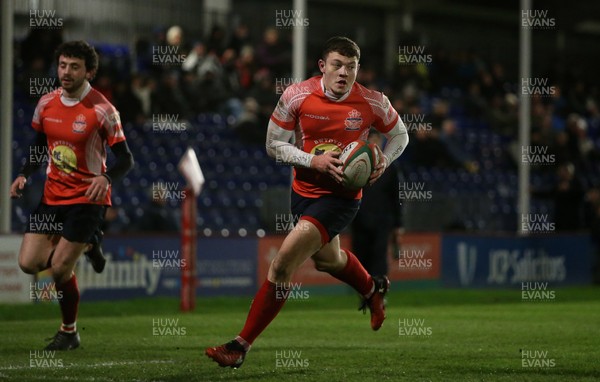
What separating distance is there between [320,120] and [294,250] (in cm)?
102

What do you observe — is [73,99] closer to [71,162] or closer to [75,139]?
[75,139]

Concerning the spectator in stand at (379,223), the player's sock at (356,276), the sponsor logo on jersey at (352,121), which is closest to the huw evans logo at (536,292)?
the spectator in stand at (379,223)

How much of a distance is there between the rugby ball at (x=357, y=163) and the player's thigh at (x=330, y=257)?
0.59 metres

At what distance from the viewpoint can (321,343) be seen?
35.9 ft

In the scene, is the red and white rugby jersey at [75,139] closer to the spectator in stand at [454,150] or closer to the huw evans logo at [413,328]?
the huw evans logo at [413,328]

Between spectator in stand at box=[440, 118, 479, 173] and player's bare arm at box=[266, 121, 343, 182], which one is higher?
spectator in stand at box=[440, 118, 479, 173]

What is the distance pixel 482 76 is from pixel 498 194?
510 centimetres

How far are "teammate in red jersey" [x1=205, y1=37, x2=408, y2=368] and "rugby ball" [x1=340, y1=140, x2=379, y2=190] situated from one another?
0.07 metres

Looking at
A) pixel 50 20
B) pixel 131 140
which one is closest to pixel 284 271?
pixel 131 140

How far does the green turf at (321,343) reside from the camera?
847 cm

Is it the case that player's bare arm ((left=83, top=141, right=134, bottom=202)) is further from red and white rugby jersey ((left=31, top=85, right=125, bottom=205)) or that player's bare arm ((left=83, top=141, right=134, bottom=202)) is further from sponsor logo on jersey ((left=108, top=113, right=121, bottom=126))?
sponsor logo on jersey ((left=108, top=113, right=121, bottom=126))

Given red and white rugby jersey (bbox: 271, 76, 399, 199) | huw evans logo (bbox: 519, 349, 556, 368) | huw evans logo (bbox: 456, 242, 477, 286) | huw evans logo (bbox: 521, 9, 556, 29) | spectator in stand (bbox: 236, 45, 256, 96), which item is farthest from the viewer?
huw evans logo (bbox: 521, 9, 556, 29)

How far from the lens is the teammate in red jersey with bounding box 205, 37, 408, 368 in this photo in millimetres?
8352

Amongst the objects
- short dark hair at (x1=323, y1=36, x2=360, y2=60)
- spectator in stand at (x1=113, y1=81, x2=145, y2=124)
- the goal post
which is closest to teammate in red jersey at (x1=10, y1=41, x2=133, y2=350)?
short dark hair at (x1=323, y1=36, x2=360, y2=60)
